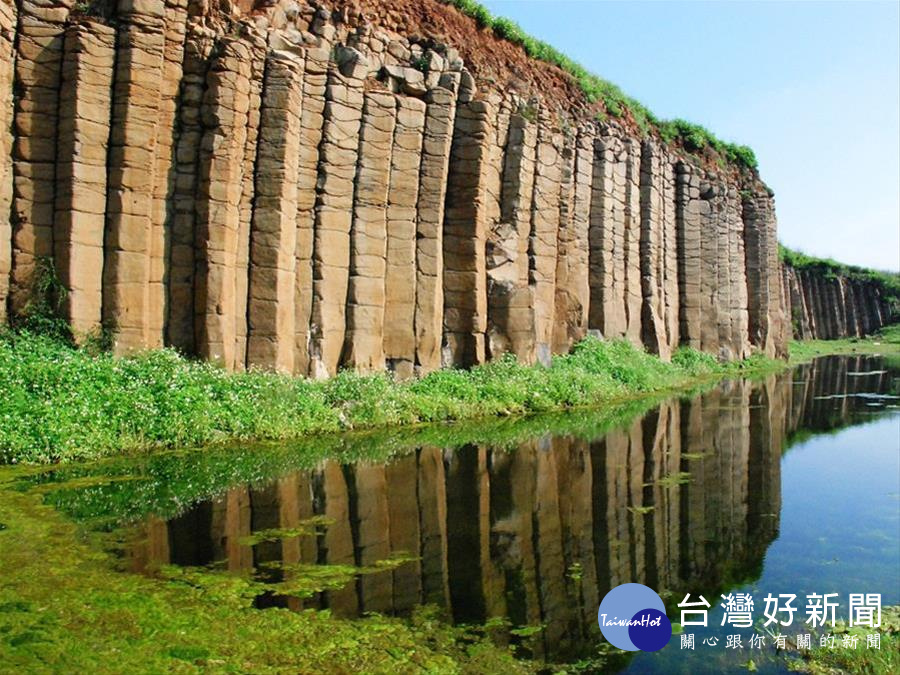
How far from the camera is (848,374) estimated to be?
98.7 ft

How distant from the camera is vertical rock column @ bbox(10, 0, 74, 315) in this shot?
1273cm

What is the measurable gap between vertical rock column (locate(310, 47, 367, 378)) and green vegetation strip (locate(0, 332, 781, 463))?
2.77ft

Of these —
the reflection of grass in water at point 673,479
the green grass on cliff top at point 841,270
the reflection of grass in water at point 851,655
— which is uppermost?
the green grass on cliff top at point 841,270

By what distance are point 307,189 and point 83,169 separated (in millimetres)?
3980

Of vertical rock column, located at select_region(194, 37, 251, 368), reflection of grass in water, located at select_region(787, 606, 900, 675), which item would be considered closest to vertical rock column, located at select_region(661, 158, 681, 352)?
vertical rock column, located at select_region(194, 37, 251, 368)

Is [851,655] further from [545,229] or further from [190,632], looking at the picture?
[545,229]

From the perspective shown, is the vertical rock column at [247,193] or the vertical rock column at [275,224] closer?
the vertical rock column at [247,193]

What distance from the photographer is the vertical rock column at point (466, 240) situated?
17875 millimetres

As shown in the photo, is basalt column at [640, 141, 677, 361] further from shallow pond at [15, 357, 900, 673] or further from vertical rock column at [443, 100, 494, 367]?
shallow pond at [15, 357, 900, 673]

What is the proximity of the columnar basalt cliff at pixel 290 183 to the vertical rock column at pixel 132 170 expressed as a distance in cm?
3

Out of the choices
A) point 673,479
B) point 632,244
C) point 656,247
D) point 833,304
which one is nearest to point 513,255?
point 632,244

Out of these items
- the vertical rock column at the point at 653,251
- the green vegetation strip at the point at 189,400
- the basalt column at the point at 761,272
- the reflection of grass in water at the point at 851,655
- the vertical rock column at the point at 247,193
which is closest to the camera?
the reflection of grass in water at the point at 851,655

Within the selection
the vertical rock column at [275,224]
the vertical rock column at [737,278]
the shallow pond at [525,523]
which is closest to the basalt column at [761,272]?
the vertical rock column at [737,278]

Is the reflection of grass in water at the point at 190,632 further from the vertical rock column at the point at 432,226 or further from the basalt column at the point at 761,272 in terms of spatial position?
the basalt column at the point at 761,272
